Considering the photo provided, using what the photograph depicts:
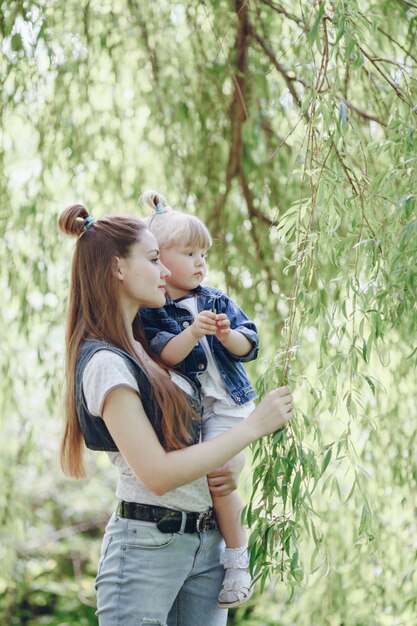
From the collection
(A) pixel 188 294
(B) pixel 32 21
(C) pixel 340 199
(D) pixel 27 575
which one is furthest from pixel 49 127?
(D) pixel 27 575

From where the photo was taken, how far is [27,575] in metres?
4.87

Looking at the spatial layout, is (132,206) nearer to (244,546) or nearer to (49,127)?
(49,127)

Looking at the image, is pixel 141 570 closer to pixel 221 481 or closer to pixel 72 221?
pixel 221 481

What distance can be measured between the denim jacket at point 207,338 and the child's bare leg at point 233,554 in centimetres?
20

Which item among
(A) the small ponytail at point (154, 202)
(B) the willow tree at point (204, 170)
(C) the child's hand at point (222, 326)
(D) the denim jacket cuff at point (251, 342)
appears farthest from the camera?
(B) the willow tree at point (204, 170)

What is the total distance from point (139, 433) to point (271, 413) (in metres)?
0.22

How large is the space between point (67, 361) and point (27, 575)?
3511mm

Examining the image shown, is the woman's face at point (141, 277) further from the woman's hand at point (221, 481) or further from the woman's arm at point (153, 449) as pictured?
the woman's hand at point (221, 481)

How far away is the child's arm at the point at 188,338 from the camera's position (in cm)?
160

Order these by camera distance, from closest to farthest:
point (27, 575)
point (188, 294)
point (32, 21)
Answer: point (188, 294) < point (32, 21) < point (27, 575)

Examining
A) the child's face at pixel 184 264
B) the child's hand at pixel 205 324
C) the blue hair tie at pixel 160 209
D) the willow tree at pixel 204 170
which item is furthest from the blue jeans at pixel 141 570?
the willow tree at pixel 204 170

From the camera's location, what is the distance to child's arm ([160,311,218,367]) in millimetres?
1599

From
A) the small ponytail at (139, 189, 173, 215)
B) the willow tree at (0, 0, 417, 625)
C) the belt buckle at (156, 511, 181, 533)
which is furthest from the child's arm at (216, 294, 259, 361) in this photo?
the willow tree at (0, 0, 417, 625)

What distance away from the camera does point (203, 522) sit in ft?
5.44
